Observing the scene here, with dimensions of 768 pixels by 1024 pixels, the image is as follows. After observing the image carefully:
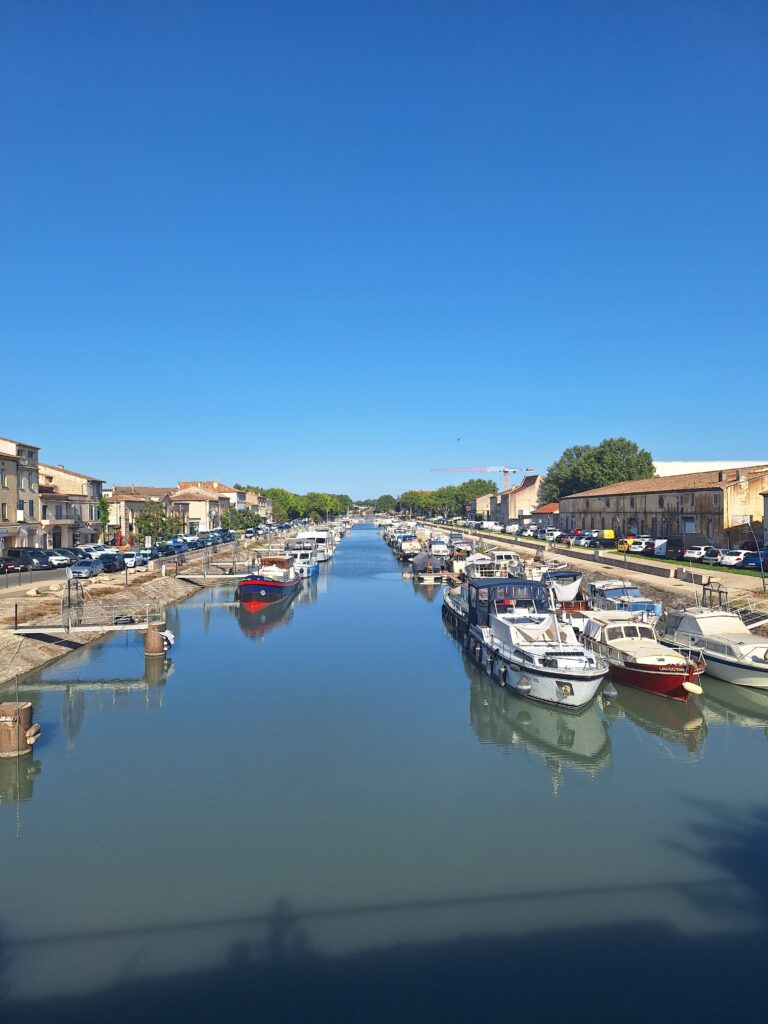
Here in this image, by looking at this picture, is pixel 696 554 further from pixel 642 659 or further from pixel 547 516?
pixel 547 516

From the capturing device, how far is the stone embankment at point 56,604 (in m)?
28.6

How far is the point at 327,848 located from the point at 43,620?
24.0 m

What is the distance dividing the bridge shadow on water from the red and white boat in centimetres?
1255

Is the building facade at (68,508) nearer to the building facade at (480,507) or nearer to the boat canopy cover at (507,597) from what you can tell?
the boat canopy cover at (507,597)

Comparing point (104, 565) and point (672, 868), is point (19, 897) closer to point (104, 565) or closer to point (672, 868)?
point (672, 868)

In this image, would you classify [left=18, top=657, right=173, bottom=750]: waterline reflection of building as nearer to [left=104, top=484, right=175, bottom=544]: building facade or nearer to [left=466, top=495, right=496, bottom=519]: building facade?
[left=104, top=484, right=175, bottom=544]: building facade

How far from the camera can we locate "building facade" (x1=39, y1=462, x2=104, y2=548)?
66.6 metres

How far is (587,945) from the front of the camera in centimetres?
1077

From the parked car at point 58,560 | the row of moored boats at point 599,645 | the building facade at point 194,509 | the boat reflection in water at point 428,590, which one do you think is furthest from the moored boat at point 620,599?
the building facade at point 194,509

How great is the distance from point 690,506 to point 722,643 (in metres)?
38.1

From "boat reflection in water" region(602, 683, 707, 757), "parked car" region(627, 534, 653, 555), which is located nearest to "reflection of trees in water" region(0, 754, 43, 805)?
"boat reflection in water" region(602, 683, 707, 757)

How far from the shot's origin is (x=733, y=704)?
24.2m

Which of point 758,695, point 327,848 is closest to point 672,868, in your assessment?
point 327,848

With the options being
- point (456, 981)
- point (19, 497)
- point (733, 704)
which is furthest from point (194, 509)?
point (456, 981)
